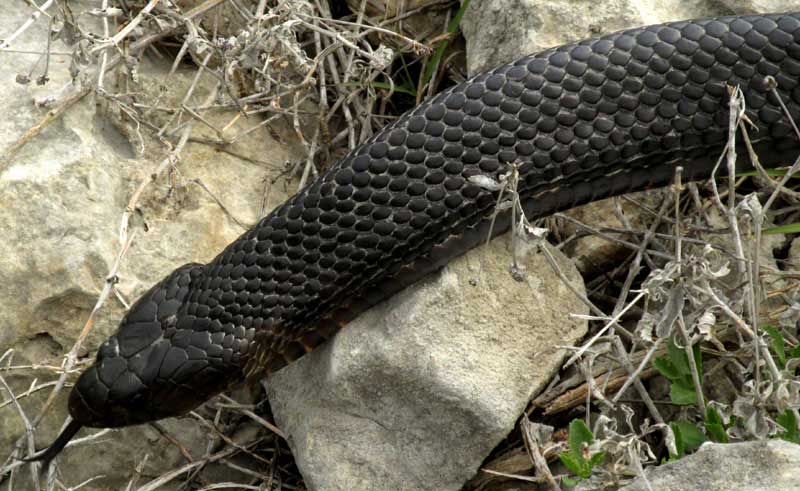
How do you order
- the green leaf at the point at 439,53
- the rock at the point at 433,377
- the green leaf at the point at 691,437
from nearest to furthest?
the green leaf at the point at 691,437
the rock at the point at 433,377
the green leaf at the point at 439,53

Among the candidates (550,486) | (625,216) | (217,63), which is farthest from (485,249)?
(217,63)

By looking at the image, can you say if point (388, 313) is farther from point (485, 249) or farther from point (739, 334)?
point (739, 334)

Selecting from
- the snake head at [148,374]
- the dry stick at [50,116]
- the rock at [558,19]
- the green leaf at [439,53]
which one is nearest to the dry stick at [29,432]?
the snake head at [148,374]

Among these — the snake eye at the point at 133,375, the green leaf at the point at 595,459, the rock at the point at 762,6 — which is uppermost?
the rock at the point at 762,6

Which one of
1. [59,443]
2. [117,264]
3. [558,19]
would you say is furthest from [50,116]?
[558,19]

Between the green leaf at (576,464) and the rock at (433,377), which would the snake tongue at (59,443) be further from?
the green leaf at (576,464)

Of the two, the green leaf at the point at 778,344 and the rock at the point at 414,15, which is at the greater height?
the rock at the point at 414,15

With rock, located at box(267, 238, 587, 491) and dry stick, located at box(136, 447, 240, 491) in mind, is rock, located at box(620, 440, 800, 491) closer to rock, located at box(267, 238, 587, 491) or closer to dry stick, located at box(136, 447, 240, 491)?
rock, located at box(267, 238, 587, 491)
